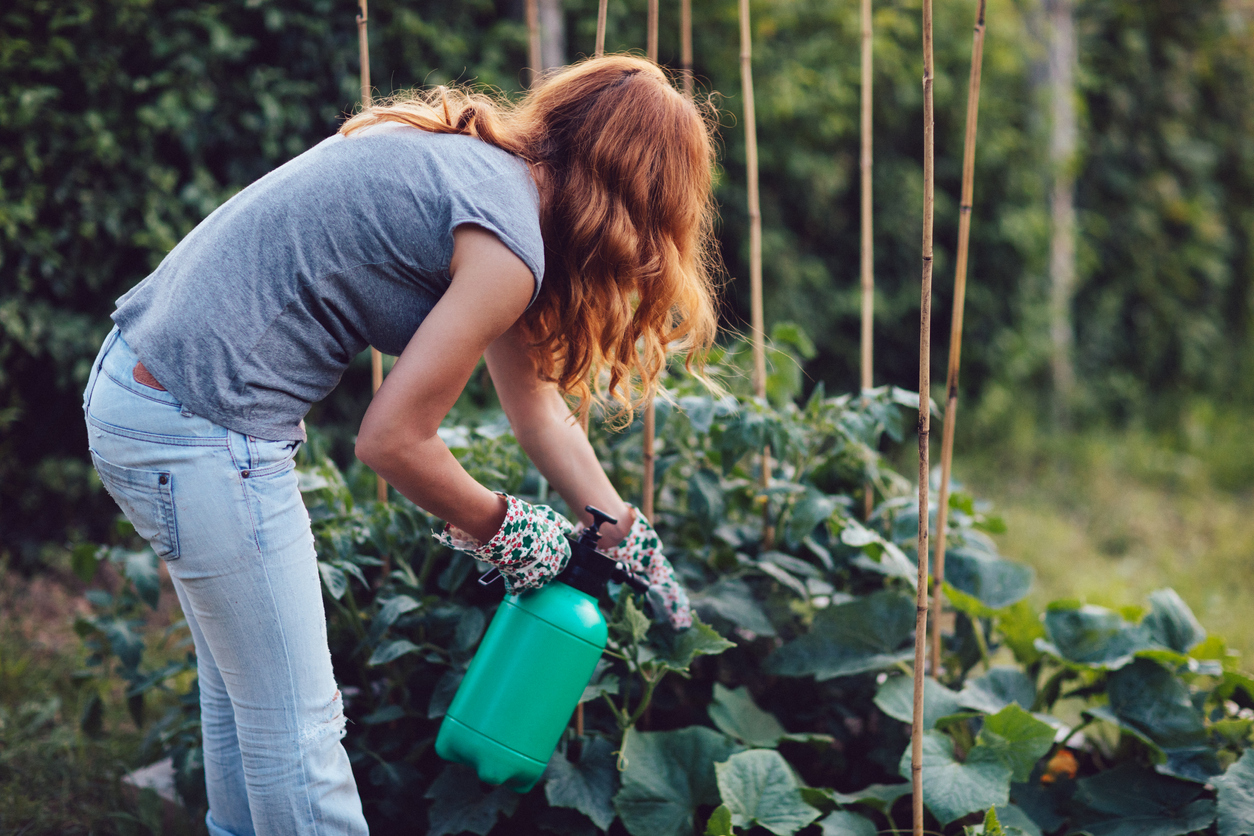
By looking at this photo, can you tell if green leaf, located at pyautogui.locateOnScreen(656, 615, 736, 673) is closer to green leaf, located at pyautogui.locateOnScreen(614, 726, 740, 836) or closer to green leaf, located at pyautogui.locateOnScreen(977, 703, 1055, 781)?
green leaf, located at pyautogui.locateOnScreen(614, 726, 740, 836)

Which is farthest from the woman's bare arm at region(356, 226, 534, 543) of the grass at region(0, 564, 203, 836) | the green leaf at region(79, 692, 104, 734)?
the green leaf at region(79, 692, 104, 734)

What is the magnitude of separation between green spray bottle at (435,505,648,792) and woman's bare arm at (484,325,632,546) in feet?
0.62

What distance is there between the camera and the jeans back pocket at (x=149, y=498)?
1.17 meters

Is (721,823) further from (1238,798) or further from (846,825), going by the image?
(1238,798)

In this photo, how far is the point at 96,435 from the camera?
47.1 inches

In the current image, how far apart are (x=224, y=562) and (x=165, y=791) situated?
955 millimetres

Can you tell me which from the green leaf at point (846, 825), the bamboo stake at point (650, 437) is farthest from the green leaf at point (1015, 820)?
the bamboo stake at point (650, 437)

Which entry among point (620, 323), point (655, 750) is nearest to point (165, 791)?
point (655, 750)

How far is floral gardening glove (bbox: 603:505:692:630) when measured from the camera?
1.64 metres

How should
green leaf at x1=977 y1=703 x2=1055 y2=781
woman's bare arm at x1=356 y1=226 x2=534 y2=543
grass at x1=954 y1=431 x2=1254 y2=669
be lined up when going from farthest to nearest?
1. grass at x1=954 y1=431 x2=1254 y2=669
2. green leaf at x1=977 y1=703 x2=1055 y2=781
3. woman's bare arm at x1=356 y1=226 x2=534 y2=543

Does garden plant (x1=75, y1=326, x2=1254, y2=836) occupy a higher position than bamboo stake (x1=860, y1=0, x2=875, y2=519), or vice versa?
bamboo stake (x1=860, y1=0, x2=875, y2=519)

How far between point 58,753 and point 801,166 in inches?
125

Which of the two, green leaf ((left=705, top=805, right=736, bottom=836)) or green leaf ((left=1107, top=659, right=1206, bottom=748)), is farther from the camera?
green leaf ((left=1107, top=659, right=1206, bottom=748))

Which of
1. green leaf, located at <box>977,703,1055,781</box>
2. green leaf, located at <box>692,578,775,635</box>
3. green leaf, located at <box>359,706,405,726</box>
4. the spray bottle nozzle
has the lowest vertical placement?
green leaf, located at <box>359,706,405,726</box>
